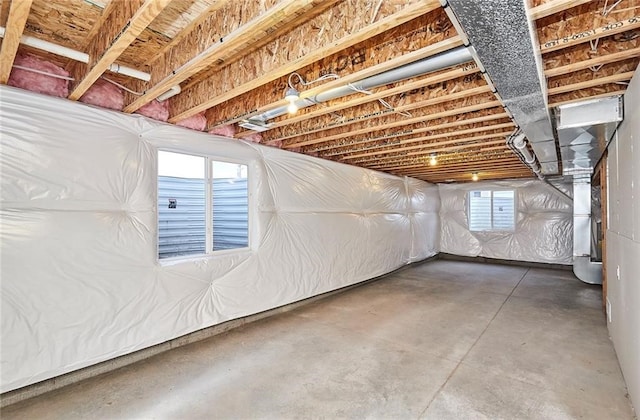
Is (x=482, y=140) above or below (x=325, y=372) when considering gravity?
above

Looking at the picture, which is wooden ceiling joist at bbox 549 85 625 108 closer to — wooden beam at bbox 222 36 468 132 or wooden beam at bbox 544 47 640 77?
wooden beam at bbox 544 47 640 77

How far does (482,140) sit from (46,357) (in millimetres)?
4438

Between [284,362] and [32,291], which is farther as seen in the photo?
[284,362]

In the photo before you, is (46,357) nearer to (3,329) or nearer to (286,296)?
(3,329)

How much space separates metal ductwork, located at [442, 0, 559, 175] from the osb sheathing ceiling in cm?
14

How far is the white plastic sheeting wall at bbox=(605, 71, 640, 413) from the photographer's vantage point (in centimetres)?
179

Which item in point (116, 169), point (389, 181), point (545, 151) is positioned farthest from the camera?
point (389, 181)

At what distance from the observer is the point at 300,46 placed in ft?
5.52

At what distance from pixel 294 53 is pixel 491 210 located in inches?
286

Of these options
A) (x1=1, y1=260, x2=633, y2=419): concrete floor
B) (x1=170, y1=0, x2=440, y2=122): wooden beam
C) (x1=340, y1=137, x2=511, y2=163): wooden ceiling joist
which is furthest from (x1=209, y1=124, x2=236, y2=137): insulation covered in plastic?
(x1=1, y1=260, x2=633, y2=419): concrete floor

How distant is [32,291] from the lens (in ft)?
6.57

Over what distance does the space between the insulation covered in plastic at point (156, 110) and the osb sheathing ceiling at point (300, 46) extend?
85mm

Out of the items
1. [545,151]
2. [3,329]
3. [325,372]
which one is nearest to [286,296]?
[325,372]

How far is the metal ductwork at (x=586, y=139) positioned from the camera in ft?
7.35
